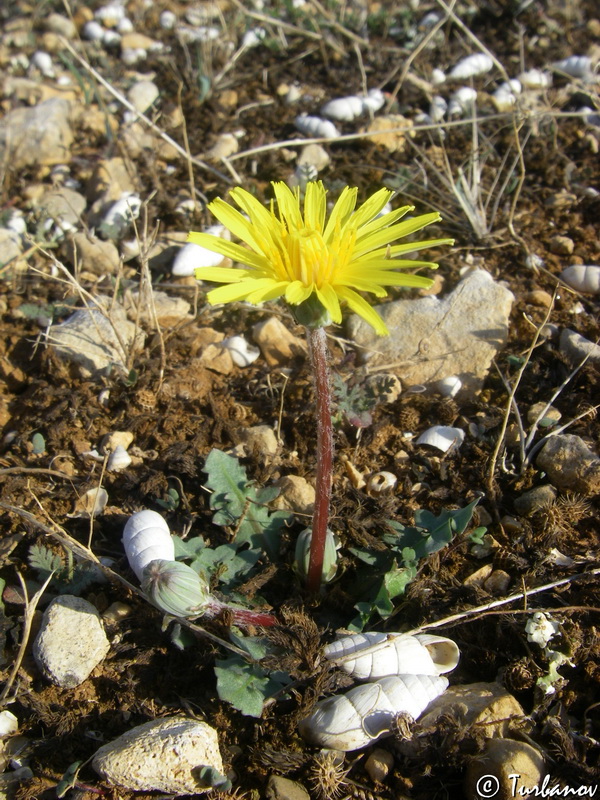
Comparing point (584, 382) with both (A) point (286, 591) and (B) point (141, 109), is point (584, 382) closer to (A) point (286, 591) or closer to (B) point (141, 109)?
(A) point (286, 591)

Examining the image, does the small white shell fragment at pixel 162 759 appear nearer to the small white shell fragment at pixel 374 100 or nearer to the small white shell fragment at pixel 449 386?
the small white shell fragment at pixel 449 386

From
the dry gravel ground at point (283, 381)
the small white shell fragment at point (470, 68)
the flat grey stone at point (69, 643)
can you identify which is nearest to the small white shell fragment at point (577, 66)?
the dry gravel ground at point (283, 381)

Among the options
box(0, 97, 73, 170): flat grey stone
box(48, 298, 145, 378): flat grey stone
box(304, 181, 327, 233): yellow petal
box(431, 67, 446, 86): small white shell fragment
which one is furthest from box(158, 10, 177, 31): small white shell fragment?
box(304, 181, 327, 233): yellow petal

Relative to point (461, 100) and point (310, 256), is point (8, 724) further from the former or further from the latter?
point (461, 100)

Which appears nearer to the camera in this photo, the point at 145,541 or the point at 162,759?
the point at 162,759

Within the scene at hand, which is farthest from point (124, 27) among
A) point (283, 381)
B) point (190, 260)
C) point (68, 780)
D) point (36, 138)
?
point (68, 780)
